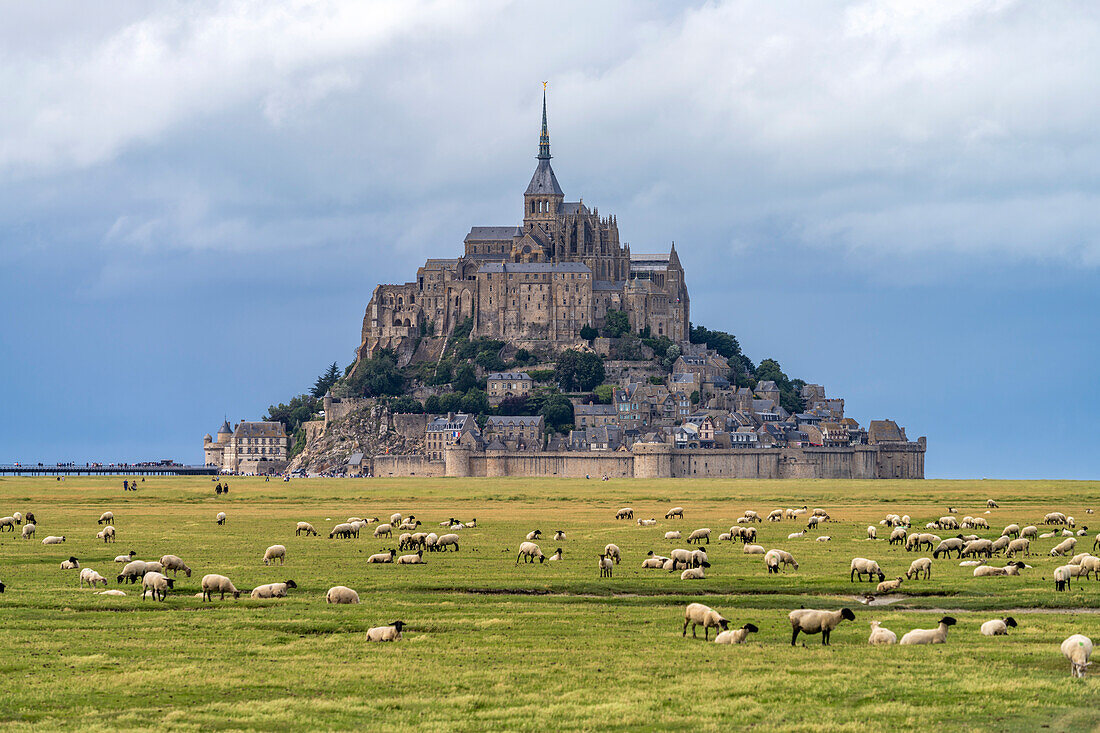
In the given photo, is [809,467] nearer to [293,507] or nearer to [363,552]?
[293,507]

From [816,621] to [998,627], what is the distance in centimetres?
461

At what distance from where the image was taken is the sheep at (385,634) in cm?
3122

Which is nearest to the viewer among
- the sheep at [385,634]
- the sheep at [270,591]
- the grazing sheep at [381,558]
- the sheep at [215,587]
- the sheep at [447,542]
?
the sheep at [385,634]

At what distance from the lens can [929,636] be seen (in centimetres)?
3053

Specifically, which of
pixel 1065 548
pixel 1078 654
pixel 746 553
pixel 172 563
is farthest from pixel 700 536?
pixel 1078 654

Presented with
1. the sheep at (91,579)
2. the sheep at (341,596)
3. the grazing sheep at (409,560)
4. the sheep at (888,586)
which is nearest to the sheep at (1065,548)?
the sheep at (888,586)

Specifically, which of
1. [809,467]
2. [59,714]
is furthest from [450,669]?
[809,467]

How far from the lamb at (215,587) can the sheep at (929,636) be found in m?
17.9

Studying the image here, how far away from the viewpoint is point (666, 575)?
4425cm

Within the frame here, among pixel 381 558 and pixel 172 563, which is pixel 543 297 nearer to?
pixel 381 558

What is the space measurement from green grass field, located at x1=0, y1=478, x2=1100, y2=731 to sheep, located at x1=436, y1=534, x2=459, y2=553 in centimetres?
49

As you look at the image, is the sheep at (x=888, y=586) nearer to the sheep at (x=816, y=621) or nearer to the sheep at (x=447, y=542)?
the sheep at (x=816, y=621)

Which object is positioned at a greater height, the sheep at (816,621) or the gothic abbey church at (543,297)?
the gothic abbey church at (543,297)

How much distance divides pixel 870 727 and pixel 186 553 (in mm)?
33423
